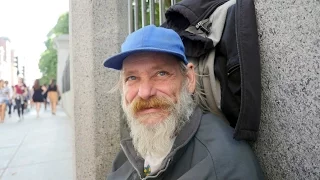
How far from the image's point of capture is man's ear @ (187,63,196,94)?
1816 millimetres

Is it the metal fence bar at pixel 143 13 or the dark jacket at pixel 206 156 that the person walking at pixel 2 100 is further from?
the dark jacket at pixel 206 156

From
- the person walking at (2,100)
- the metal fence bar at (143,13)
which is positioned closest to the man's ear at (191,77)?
the metal fence bar at (143,13)

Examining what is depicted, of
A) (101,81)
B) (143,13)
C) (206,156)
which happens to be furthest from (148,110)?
(143,13)

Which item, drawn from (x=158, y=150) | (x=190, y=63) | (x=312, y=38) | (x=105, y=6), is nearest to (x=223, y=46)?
(x=190, y=63)

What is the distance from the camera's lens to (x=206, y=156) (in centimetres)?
144

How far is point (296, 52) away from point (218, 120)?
0.53 m

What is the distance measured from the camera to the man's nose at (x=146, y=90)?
1702 mm

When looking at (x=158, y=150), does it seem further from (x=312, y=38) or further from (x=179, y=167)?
(x=312, y=38)

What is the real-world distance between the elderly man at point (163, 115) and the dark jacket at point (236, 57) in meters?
0.10

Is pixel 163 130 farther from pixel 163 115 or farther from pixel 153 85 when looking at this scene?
pixel 153 85

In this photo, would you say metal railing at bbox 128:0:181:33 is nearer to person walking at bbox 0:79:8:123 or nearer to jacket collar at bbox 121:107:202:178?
jacket collar at bbox 121:107:202:178

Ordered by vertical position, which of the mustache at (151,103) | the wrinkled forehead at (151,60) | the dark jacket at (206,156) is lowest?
the dark jacket at (206,156)

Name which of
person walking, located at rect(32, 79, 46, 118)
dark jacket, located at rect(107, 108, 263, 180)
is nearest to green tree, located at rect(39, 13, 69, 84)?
person walking, located at rect(32, 79, 46, 118)

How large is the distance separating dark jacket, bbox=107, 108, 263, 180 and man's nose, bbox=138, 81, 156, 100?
0.27 meters
